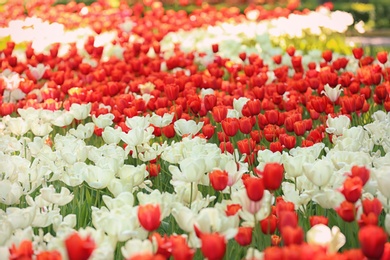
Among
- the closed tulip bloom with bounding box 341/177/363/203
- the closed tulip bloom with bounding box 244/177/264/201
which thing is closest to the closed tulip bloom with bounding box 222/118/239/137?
the closed tulip bloom with bounding box 341/177/363/203

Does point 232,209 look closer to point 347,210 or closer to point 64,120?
point 347,210

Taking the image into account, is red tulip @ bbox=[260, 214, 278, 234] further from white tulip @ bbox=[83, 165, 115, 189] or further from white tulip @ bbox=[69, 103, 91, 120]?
white tulip @ bbox=[69, 103, 91, 120]

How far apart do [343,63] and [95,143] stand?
2.42 metres

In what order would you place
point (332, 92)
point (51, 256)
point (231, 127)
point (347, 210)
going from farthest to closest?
point (332, 92), point (231, 127), point (347, 210), point (51, 256)

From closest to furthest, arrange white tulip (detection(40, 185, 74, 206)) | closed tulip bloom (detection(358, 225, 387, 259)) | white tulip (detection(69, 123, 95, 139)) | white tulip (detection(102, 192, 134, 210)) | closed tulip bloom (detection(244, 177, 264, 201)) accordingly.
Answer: closed tulip bloom (detection(358, 225, 387, 259))
closed tulip bloom (detection(244, 177, 264, 201))
white tulip (detection(102, 192, 134, 210))
white tulip (detection(40, 185, 74, 206))
white tulip (detection(69, 123, 95, 139))

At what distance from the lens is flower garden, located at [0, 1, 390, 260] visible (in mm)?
2371

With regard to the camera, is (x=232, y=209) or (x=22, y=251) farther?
(x=232, y=209)

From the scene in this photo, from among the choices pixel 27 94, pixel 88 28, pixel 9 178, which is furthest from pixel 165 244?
pixel 88 28

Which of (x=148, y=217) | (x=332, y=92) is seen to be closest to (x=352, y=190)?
(x=148, y=217)

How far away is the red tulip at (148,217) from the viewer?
238 cm

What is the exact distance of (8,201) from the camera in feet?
10.2

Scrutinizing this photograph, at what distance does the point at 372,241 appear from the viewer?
1.98 metres

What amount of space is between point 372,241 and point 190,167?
3.55 feet

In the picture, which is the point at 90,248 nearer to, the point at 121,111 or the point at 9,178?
the point at 9,178
